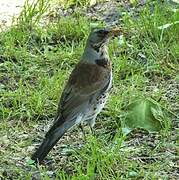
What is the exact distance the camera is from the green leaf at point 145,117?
5625mm

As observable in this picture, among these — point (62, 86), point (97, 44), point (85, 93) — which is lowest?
point (62, 86)

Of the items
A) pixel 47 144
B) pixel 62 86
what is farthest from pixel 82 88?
pixel 62 86

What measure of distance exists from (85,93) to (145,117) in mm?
590

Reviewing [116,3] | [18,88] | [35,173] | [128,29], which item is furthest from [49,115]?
[116,3]

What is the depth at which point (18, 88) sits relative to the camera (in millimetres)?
6398

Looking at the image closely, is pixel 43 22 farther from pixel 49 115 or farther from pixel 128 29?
pixel 49 115

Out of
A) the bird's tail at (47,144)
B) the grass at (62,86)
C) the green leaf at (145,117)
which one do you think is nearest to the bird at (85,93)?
the bird's tail at (47,144)

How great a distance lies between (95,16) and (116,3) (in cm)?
38

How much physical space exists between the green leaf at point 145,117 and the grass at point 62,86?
57mm

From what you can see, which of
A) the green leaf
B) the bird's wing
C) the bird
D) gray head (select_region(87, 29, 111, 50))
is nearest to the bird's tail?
the bird

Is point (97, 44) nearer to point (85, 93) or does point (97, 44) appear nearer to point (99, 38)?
point (99, 38)

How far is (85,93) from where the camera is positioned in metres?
5.36

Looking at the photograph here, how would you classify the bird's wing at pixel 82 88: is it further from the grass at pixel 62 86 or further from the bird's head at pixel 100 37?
the grass at pixel 62 86

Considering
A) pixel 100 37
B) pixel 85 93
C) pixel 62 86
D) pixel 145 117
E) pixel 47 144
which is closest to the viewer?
pixel 47 144
